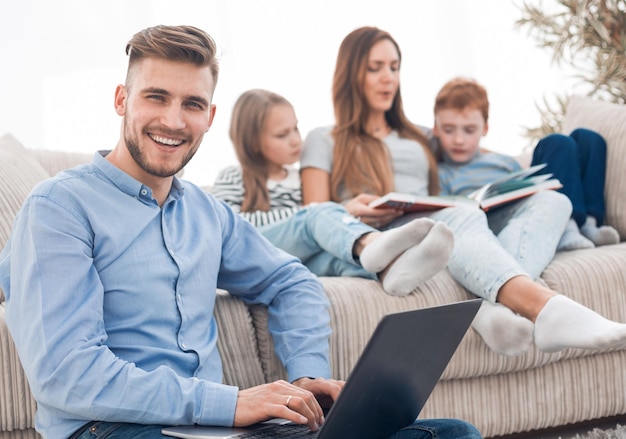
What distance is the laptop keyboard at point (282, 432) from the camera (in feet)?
3.67

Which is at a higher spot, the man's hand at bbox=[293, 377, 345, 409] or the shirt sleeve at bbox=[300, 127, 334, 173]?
the shirt sleeve at bbox=[300, 127, 334, 173]

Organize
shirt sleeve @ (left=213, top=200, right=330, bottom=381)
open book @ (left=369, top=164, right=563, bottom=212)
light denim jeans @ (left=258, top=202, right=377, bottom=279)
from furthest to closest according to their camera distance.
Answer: open book @ (left=369, top=164, right=563, bottom=212), light denim jeans @ (left=258, top=202, right=377, bottom=279), shirt sleeve @ (left=213, top=200, right=330, bottom=381)

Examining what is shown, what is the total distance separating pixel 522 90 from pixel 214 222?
3291 mm

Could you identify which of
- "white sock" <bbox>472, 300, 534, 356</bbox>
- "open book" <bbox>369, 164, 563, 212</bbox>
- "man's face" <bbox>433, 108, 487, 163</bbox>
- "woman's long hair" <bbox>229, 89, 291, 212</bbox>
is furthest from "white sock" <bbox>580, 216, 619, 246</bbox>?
→ "woman's long hair" <bbox>229, 89, 291, 212</bbox>

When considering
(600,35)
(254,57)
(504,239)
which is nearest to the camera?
(504,239)

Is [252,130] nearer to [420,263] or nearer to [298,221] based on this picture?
[298,221]

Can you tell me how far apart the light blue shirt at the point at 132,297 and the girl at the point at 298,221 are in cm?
23

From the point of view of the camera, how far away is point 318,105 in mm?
3939

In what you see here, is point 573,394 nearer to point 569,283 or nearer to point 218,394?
point 569,283

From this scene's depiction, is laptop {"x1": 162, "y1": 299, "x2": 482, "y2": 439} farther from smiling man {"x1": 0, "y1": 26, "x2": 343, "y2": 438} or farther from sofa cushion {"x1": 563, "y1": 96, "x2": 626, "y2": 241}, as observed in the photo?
sofa cushion {"x1": 563, "y1": 96, "x2": 626, "y2": 241}

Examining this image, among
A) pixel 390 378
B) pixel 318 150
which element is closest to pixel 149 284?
pixel 390 378

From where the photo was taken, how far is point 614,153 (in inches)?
97.0

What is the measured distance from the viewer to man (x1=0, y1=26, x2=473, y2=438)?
1.11 metres

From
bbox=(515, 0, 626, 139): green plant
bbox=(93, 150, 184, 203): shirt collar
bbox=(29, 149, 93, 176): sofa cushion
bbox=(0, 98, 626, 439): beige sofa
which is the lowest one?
bbox=(0, 98, 626, 439): beige sofa
